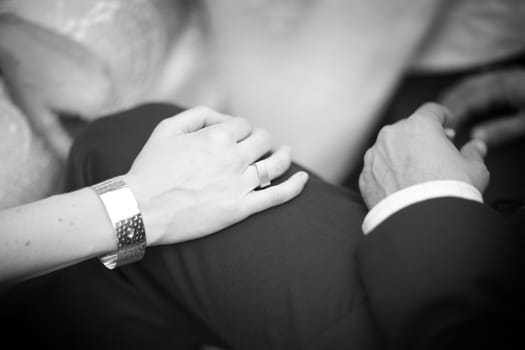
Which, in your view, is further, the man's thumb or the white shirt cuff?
the man's thumb

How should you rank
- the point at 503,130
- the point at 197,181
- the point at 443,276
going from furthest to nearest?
1. the point at 503,130
2. the point at 197,181
3. the point at 443,276

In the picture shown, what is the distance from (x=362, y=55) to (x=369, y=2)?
124mm

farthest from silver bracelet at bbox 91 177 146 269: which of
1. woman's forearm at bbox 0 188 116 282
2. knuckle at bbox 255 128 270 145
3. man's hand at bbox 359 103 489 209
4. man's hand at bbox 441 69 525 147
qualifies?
man's hand at bbox 441 69 525 147

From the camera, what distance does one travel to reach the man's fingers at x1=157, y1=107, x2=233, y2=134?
0.67 m

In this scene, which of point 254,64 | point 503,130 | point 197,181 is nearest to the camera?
point 197,181

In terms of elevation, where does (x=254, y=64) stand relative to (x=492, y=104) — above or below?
above

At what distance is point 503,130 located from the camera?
39.5 inches

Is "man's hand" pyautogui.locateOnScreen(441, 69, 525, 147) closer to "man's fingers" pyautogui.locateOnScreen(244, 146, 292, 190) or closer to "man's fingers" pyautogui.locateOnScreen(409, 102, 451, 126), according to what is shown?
"man's fingers" pyautogui.locateOnScreen(409, 102, 451, 126)

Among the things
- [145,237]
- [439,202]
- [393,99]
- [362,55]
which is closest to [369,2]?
[362,55]

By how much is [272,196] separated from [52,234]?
0.95ft

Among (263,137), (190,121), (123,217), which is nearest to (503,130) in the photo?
(263,137)

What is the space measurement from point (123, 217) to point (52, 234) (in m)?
0.09

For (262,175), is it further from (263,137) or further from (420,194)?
(420,194)

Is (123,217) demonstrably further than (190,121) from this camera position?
No
